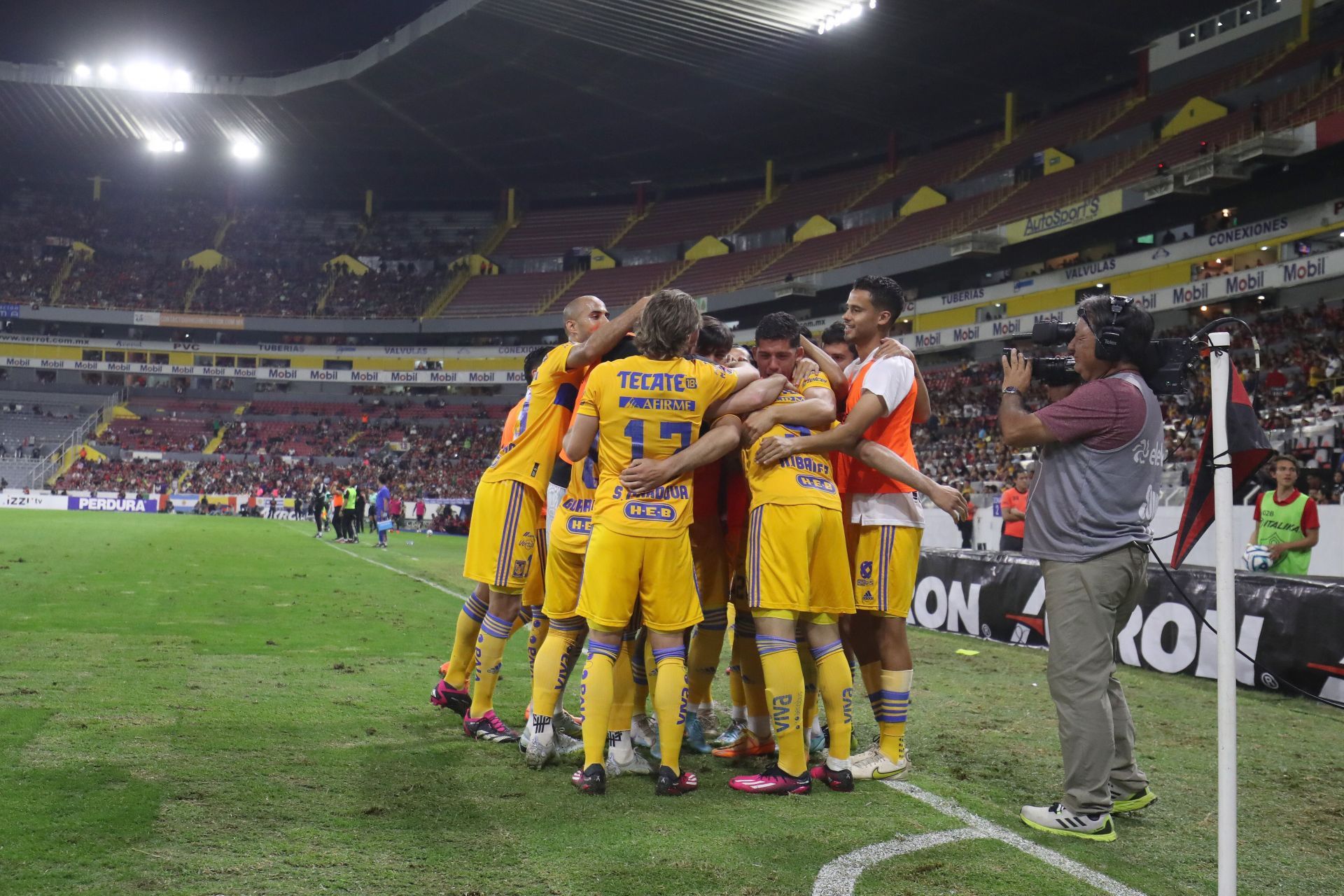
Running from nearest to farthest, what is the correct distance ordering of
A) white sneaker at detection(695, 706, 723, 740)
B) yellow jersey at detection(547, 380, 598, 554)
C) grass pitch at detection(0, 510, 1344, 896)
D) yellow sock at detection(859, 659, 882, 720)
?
grass pitch at detection(0, 510, 1344, 896)
yellow jersey at detection(547, 380, 598, 554)
yellow sock at detection(859, 659, 882, 720)
white sneaker at detection(695, 706, 723, 740)

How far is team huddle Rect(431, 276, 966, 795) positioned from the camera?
15.1ft

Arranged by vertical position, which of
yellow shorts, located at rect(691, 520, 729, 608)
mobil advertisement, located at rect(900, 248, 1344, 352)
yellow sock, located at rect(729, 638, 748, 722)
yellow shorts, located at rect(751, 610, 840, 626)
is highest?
mobil advertisement, located at rect(900, 248, 1344, 352)

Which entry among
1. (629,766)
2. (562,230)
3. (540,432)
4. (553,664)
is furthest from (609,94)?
(629,766)

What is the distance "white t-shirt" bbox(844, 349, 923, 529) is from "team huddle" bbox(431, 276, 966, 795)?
0.01 meters

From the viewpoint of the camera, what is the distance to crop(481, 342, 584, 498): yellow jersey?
5.58 m

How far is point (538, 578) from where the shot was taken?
18.8 feet

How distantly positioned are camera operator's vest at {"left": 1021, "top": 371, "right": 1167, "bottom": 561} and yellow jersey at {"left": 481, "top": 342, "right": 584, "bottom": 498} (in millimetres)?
2574

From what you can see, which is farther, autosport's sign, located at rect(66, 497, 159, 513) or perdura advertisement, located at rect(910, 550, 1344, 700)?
autosport's sign, located at rect(66, 497, 159, 513)

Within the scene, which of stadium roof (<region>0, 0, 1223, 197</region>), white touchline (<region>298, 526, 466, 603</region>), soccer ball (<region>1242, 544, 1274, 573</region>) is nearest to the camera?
soccer ball (<region>1242, 544, 1274, 573</region>)

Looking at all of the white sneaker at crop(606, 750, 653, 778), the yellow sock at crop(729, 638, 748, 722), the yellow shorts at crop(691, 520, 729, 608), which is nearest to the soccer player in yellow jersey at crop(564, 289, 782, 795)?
the white sneaker at crop(606, 750, 653, 778)

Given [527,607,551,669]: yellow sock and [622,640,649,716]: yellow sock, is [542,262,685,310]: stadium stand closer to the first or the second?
[527,607,551,669]: yellow sock

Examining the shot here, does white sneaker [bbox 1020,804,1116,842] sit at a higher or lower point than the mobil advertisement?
lower

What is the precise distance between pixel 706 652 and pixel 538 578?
1.07m

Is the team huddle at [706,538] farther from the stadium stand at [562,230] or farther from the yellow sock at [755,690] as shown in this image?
the stadium stand at [562,230]
